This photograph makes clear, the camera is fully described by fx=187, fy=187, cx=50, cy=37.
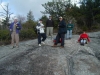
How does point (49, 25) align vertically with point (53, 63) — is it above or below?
above

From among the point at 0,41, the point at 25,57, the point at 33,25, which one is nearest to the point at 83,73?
the point at 25,57

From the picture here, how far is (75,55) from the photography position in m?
10.3

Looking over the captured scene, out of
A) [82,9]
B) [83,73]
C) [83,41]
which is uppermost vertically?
[82,9]

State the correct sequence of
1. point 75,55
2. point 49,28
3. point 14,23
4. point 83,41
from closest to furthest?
1. point 75,55
2. point 14,23
3. point 83,41
4. point 49,28

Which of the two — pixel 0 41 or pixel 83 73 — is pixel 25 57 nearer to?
pixel 83 73

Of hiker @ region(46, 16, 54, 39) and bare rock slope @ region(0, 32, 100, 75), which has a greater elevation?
hiker @ region(46, 16, 54, 39)

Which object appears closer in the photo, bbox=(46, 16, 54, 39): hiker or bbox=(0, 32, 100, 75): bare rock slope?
bbox=(0, 32, 100, 75): bare rock slope

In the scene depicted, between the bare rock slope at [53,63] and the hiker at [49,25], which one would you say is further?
the hiker at [49,25]

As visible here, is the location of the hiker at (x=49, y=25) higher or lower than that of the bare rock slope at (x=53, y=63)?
higher

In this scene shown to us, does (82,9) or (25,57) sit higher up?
(82,9)

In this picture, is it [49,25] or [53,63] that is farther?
[49,25]

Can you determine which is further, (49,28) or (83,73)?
(49,28)

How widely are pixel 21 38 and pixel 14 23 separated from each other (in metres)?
6.46

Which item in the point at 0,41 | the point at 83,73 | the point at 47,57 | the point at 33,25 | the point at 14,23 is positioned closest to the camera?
the point at 83,73
